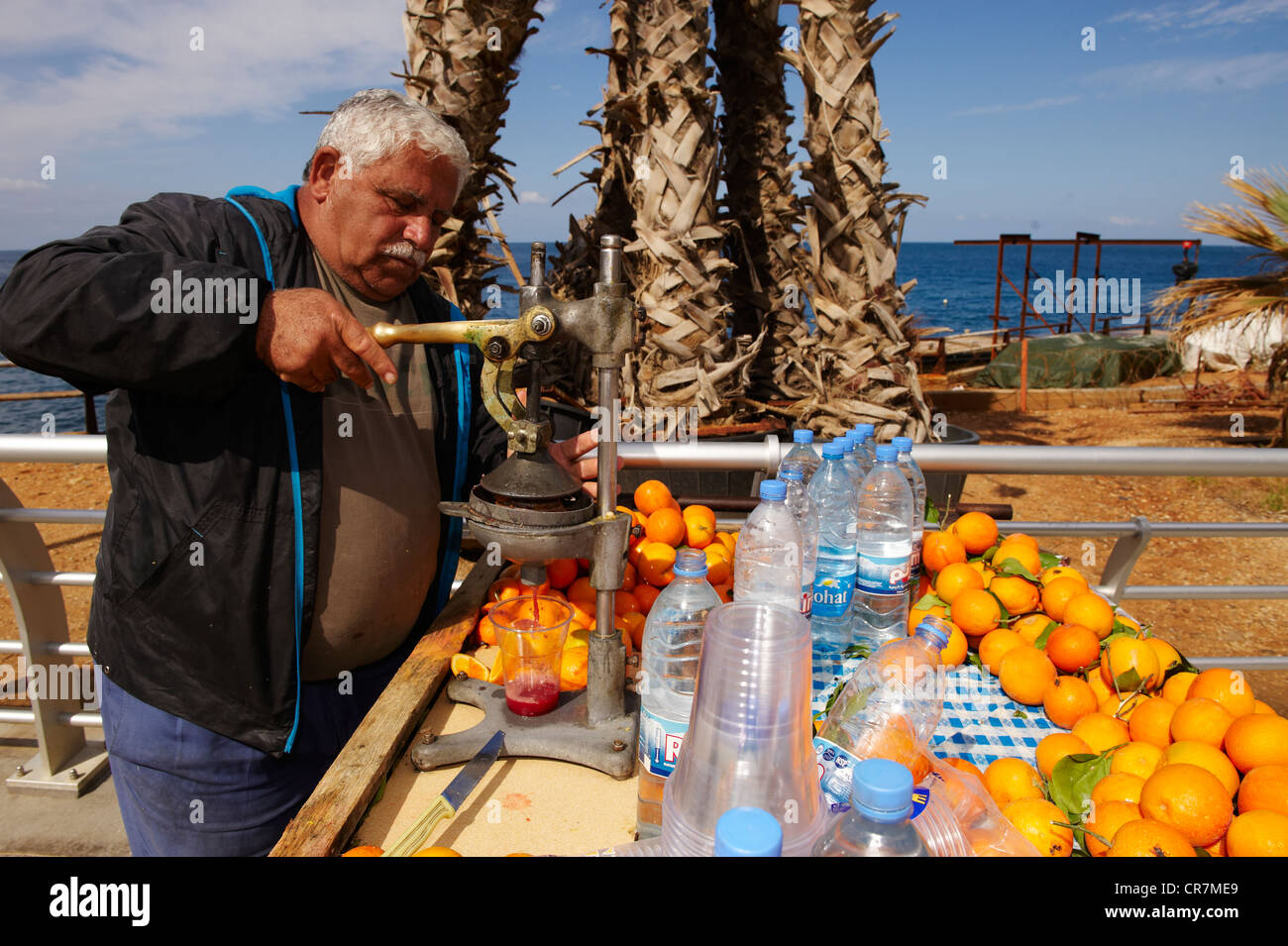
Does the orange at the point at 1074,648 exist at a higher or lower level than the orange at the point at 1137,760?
higher

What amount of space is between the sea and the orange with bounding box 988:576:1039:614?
1.72 meters

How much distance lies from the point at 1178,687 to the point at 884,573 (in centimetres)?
74

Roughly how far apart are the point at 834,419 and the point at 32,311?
4369 millimetres

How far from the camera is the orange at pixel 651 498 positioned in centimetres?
275

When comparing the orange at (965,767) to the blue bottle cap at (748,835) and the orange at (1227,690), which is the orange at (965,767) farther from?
the blue bottle cap at (748,835)

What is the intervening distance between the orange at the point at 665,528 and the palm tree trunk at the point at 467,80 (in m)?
3.50

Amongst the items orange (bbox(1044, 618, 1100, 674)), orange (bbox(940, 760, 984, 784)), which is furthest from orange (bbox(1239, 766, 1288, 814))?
orange (bbox(1044, 618, 1100, 674))

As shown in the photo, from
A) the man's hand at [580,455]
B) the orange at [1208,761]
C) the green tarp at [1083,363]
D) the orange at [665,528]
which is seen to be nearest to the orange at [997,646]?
the orange at [1208,761]

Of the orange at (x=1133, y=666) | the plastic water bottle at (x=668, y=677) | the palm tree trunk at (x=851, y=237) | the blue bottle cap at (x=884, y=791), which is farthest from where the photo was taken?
the palm tree trunk at (x=851, y=237)

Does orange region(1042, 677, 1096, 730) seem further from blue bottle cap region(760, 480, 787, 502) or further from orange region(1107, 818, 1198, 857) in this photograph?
blue bottle cap region(760, 480, 787, 502)

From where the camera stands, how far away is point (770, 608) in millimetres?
1315

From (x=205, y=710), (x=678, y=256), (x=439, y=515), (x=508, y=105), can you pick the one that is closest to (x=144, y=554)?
(x=205, y=710)

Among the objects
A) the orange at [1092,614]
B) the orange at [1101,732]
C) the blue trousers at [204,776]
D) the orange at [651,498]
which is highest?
the orange at [651,498]

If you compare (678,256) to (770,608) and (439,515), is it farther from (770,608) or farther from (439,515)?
(770,608)
